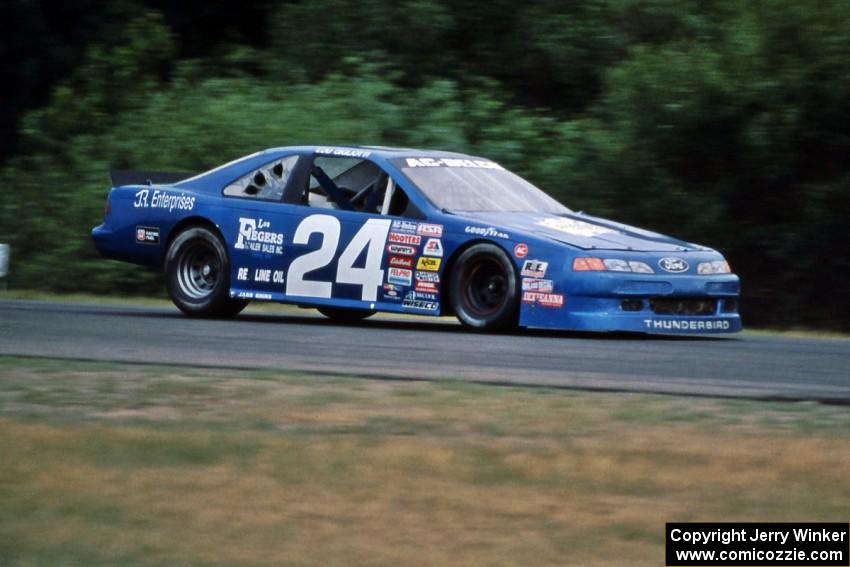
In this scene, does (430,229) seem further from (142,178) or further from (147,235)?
(142,178)

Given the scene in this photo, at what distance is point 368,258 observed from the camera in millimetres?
11938

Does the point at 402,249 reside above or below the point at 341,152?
below

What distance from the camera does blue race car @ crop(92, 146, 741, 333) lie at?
1113 centimetres

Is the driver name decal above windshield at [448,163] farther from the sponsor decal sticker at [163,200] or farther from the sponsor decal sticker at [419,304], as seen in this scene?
the sponsor decal sticker at [163,200]

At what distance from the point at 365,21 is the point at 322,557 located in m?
17.2

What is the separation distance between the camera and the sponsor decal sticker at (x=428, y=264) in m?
11.6

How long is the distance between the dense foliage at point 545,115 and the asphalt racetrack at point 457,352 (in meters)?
4.67

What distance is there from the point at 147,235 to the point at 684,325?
4.43m

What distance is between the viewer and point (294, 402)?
7773 mm

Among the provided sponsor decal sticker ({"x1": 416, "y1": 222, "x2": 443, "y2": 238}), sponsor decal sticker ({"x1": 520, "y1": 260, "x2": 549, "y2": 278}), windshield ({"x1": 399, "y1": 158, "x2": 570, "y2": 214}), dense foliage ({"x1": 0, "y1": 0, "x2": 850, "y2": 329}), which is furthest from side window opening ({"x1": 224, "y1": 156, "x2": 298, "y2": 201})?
dense foliage ({"x1": 0, "y1": 0, "x2": 850, "y2": 329})

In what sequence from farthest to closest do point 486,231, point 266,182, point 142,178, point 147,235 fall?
1. point 142,178
2. point 147,235
3. point 266,182
4. point 486,231

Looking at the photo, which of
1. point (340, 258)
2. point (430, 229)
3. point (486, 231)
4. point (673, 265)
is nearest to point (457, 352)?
point (486, 231)

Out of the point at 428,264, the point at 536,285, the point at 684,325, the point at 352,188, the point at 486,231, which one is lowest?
the point at 684,325

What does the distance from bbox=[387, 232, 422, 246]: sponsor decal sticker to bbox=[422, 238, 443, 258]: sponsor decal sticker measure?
0.08m
